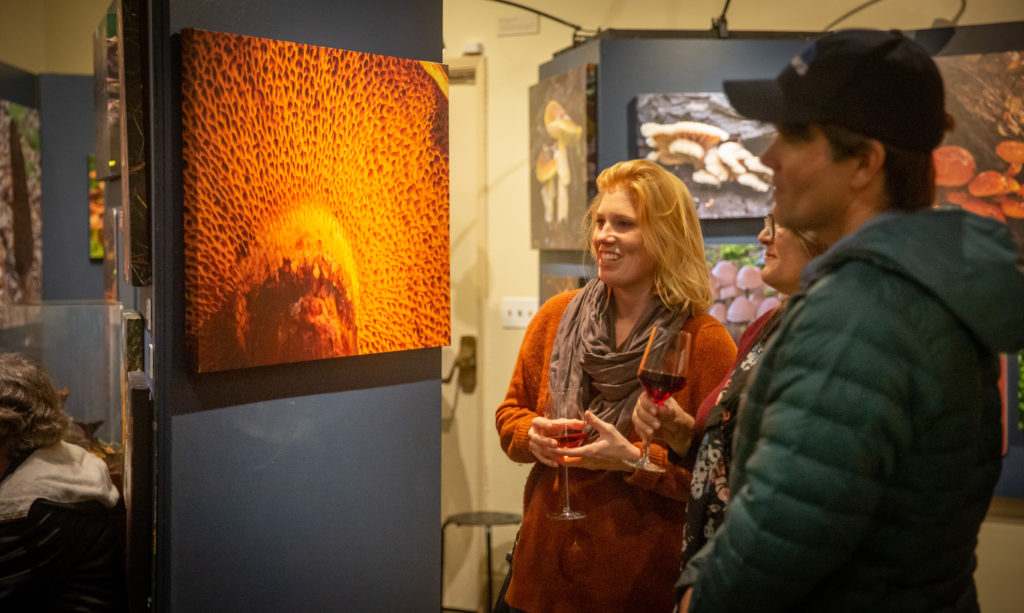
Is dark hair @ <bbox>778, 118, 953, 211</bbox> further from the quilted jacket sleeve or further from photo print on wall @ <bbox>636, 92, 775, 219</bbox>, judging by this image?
photo print on wall @ <bbox>636, 92, 775, 219</bbox>

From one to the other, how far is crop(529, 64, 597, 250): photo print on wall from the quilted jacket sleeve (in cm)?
226

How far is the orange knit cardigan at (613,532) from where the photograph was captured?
1.86m

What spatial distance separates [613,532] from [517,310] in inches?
95.7

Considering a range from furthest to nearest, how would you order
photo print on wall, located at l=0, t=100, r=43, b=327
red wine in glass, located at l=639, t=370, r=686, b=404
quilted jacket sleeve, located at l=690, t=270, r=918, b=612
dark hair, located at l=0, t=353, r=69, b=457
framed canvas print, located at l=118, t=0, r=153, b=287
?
1. photo print on wall, located at l=0, t=100, r=43, b=327
2. dark hair, located at l=0, t=353, r=69, b=457
3. framed canvas print, located at l=118, t=0, r=153, b=287
4. red wine in glass, located at l=639, t=370, r=686, b=404
5. quilted jacket sleeve, located at l=690, t=270, r=918, b=612

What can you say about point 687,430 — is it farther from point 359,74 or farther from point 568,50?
point 568,50

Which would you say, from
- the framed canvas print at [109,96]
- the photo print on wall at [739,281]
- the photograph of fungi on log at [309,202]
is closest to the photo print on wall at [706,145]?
the photo print on wall at [739,281]

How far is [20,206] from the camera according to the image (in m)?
4.02

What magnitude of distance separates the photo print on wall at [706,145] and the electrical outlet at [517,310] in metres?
1.29

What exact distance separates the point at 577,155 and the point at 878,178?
229 centimetres

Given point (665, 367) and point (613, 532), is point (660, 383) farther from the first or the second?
point (613, 532)

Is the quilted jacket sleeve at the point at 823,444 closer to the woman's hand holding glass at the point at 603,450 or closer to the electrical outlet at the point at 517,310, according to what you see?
the woman's hand holding glass at the point at 603,450

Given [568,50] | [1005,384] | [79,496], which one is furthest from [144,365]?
[1005,384]

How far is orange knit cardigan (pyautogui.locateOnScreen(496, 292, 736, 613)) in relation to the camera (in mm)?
1861

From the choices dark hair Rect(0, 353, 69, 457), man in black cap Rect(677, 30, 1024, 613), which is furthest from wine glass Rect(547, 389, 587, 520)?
dark hair Rect(0, 353, 69, 457)
